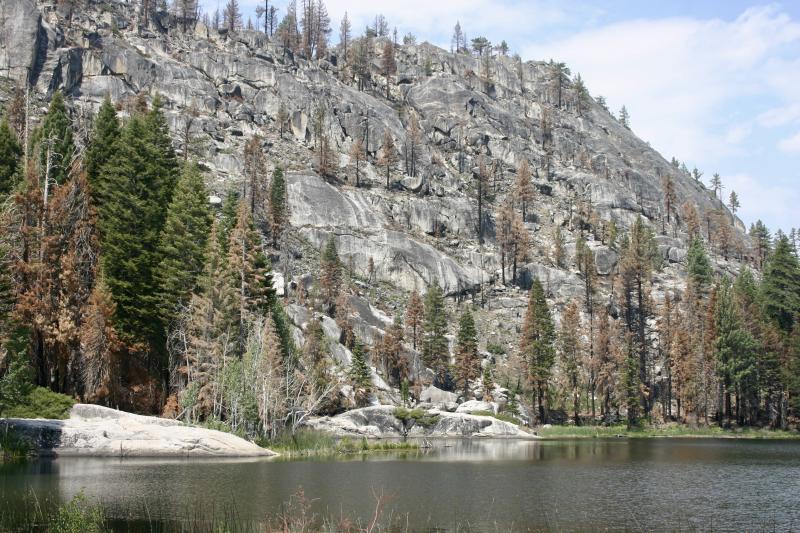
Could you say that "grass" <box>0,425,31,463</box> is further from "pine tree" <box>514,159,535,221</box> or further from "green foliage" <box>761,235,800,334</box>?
"pine tree" <box>514,159,535,221</box>

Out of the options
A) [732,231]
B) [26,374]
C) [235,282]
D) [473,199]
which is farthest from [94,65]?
[732,231]

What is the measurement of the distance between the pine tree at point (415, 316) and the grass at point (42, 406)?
63216 mm

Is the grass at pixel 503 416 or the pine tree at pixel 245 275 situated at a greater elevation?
the pine tree at pixel 245 275

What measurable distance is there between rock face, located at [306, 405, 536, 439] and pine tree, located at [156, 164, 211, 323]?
60.7ft

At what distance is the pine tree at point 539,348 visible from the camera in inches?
3514

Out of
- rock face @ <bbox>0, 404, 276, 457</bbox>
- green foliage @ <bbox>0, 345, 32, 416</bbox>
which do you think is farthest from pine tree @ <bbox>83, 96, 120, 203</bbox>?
rock face @ <bbox>0, 404, 276, 457</bbox>

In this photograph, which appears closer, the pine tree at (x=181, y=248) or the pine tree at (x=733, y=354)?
the pine tree at (x=181, y=248)

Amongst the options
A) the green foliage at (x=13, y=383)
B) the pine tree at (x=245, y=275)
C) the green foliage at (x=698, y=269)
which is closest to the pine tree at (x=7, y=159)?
the pine tree at (x=245, y=275)

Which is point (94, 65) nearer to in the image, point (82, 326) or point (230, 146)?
point (230, 146)

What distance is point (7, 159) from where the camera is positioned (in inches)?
2251

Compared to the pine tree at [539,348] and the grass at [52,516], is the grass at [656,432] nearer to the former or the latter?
the pine tree at [539,348]

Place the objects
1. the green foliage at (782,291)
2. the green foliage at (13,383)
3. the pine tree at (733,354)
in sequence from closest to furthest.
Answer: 1. the green foliage at (13,383)
2. the pine tree at (733,354)
3. the green foliage at (782,291)

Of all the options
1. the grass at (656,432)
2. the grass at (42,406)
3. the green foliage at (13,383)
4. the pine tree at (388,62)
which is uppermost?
the pine tree at (388,62)

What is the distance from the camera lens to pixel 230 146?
13112cm
